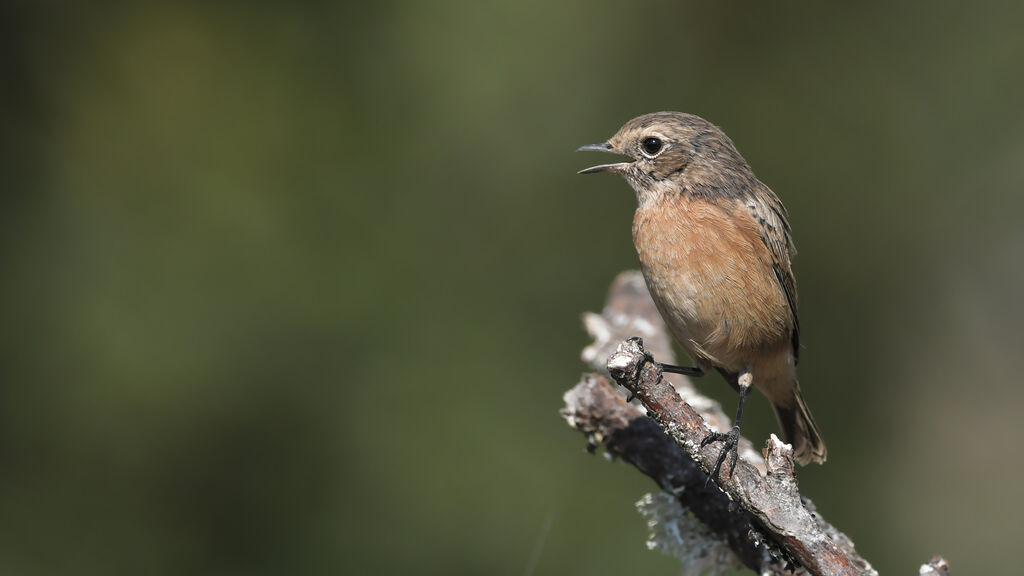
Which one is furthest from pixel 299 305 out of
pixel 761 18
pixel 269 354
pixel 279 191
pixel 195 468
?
pixel 761 18

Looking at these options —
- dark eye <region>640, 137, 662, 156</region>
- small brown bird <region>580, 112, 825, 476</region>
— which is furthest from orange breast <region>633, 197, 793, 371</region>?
dark eye <region>640, 137, 662, 156</region>

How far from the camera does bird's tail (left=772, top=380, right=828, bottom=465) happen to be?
4176 millimetres

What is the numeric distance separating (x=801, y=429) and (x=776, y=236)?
93 cm

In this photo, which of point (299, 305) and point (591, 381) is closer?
point (591, 381)

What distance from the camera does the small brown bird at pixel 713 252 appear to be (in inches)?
144

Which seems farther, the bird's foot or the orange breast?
the orange breast

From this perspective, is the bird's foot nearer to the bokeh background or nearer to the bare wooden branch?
the bare wooden branch

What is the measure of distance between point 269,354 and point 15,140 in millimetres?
2438

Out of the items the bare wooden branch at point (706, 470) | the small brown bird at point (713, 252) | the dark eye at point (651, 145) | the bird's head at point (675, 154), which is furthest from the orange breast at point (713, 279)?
the bare wooden branch at point (706, 470)

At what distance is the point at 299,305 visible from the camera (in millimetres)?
6770

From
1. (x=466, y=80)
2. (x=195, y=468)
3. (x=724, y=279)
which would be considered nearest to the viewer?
(x=724, y=279)

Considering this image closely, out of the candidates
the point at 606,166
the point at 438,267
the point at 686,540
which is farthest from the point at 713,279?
the point at 438,267

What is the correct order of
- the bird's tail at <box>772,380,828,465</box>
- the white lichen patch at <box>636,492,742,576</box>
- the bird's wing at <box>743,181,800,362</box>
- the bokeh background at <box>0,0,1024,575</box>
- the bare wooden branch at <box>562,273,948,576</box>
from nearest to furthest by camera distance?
the bare wooden branch at <box>562,273,948,576</box>
the white lichen patch at <box>636,492,742,576</box>
the bird's wing at <box>743,181,800,362</box>
the bird's tail at <box>772,380,828,465</box>
the bokeh background at <box>0,0,1024,575</box>

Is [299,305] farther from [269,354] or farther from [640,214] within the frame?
[640,214]
